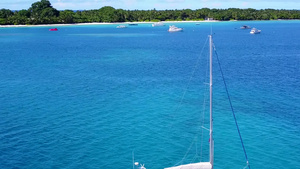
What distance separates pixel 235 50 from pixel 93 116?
94.1 meters

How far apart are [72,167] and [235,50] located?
10924 cm

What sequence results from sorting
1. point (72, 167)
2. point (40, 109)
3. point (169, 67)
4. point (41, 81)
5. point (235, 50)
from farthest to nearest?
point (235, 50) → point (169, 67) → point (41, 81) → point (40, 109) → point (72, 167)

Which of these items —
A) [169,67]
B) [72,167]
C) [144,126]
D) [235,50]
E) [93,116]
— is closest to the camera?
[72,167]

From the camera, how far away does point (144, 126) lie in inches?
2023

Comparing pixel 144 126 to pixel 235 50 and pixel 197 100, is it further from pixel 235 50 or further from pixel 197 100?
pixel 235 50

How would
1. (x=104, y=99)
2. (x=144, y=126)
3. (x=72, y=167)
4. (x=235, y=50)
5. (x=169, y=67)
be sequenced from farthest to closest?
(x=235, y=50), (x=169, y=67), (x=104, y=99), (x=144, y=126), (x=72, y=167)

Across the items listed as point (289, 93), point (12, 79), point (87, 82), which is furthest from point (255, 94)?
point (12, 79)

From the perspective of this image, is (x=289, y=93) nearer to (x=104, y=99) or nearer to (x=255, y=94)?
(x=255, y=94)

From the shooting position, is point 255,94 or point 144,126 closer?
point 144,126

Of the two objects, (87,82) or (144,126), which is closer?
(144,126)

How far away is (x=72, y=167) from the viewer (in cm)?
3947

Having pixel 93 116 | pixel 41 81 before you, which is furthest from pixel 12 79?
pixel 93 116

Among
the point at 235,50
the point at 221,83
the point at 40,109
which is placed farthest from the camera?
the point at 235,50

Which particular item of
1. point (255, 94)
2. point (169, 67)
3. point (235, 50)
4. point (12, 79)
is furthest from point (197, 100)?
point (235, 50)
